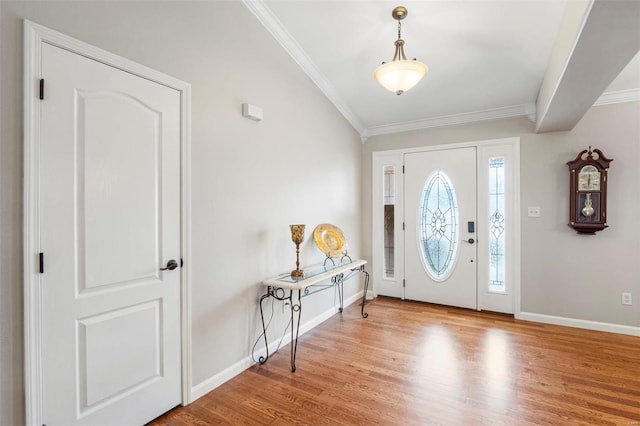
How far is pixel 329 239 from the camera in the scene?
3.63 metres

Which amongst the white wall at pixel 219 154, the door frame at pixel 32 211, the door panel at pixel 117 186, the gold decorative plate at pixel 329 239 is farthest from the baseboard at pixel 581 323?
the door frame at pixel 32 211

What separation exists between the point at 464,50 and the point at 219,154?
253 centimetres

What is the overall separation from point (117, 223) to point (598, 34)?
9.73 ft

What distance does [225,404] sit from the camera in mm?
2168

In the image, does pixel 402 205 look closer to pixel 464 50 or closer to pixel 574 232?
pixel 574 232

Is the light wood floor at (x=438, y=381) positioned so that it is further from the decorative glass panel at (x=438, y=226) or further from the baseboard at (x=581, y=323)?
the decorative glass panel at (x=438, y=226)

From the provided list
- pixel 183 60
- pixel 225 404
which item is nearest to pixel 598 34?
pixel 183 60

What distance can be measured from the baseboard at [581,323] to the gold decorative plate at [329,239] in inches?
94.1

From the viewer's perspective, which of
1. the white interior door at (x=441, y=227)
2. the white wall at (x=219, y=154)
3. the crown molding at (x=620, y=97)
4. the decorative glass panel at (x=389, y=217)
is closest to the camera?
the white wall at (x=219, y=154)

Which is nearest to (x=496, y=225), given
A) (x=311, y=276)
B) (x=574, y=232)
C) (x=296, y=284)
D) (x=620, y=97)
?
(x=574, y=232)

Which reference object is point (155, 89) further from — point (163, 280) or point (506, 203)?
point (506, 203)

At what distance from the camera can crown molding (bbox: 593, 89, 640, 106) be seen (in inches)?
130

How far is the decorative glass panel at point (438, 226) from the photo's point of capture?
4.26 m

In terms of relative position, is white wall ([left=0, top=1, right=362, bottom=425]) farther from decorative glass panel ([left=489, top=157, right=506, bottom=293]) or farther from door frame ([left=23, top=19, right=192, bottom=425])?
decorative glass panel ([left=489, top=157, right=506, bottom=293])
